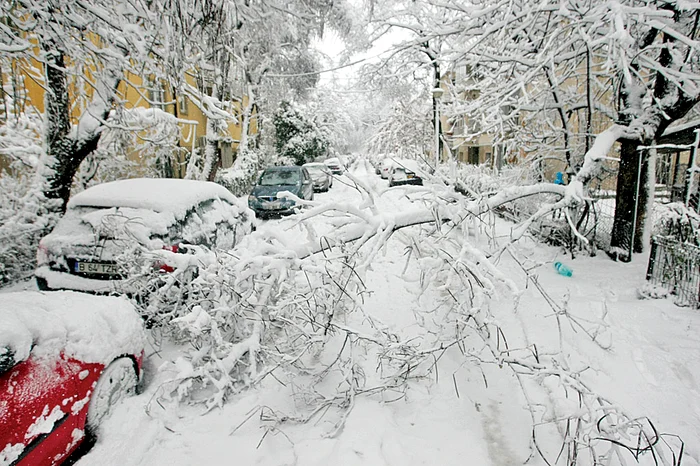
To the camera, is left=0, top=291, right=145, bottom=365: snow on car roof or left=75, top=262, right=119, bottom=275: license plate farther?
left=75, top=262, right=119, bottom=275: license plate

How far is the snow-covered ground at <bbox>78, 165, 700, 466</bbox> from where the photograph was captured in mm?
2779

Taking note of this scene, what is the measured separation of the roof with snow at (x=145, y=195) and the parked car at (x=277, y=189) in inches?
192

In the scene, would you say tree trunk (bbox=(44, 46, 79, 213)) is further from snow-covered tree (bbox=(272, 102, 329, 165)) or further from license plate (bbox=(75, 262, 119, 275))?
snow-covered tree (bbox=(272, 102, 329, 165))

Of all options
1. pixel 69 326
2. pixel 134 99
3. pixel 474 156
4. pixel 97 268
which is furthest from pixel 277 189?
pixel 474 156

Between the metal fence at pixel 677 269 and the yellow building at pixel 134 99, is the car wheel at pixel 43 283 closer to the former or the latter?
the yellow building at pixel 134 99

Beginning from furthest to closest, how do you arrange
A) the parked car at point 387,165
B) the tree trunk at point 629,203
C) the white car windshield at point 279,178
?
the white car windshield at point 279,178 → the tree trunk at point 629,203 → the parked car at point 387,165

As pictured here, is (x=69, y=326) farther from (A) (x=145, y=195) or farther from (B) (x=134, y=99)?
(B) (x=134, y=99)

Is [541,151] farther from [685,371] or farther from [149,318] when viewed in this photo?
[149,318]

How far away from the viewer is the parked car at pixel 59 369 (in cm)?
223

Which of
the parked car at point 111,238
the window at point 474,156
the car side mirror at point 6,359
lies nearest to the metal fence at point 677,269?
the parked car at point 111,238

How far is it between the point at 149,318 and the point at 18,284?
3.69m

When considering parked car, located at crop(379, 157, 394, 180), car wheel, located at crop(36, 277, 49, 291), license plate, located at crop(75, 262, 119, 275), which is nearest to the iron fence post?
parked car, located at crop(379, 157, 394, 180)

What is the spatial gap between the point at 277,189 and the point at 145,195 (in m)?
8.11

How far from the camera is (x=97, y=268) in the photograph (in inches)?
169
